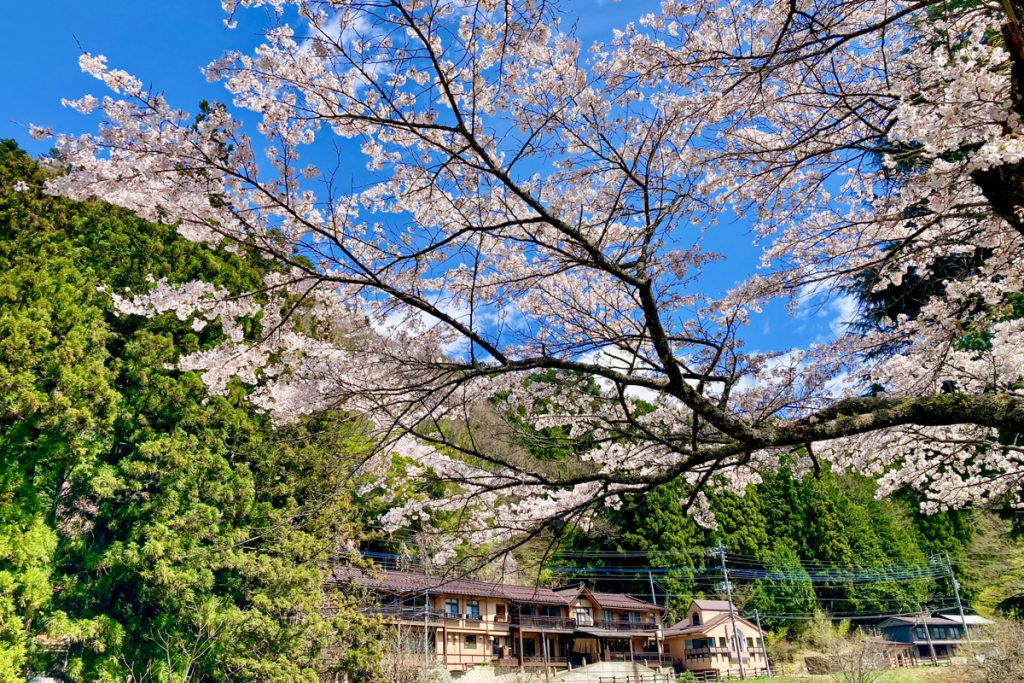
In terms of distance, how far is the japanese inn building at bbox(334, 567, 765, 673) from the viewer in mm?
19406

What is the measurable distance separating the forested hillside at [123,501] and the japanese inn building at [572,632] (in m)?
7.98

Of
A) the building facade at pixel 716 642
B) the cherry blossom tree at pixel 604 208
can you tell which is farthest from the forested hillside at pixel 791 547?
the cherry blossom tree at pixel 604 208

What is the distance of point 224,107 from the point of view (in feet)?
8.83

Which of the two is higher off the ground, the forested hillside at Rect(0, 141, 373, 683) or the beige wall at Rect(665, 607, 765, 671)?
the forested hillside at Rect(0, 141, 373, 683)

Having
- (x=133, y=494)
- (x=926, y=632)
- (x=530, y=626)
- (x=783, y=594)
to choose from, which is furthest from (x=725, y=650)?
(x=133, y=494)

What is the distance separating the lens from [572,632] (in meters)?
22.9

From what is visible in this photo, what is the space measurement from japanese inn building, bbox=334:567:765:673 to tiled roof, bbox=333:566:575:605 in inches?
2.8

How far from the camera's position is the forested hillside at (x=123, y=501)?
417 inches

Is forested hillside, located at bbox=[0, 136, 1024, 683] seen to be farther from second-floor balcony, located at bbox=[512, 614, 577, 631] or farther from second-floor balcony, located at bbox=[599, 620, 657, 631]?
second-floor balcony, located at bbox=[599, 620, 657, 631]

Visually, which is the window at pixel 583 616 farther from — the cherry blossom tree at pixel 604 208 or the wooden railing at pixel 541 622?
the cherry blossom tree at pixel 604 208

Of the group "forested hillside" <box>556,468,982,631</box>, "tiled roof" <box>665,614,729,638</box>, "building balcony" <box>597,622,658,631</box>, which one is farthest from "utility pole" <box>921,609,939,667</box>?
"building balcony" <box>597,622,658,631</box>

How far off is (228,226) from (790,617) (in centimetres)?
2710

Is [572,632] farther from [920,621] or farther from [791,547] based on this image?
[920,621]

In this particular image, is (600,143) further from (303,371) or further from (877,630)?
(877,630)
